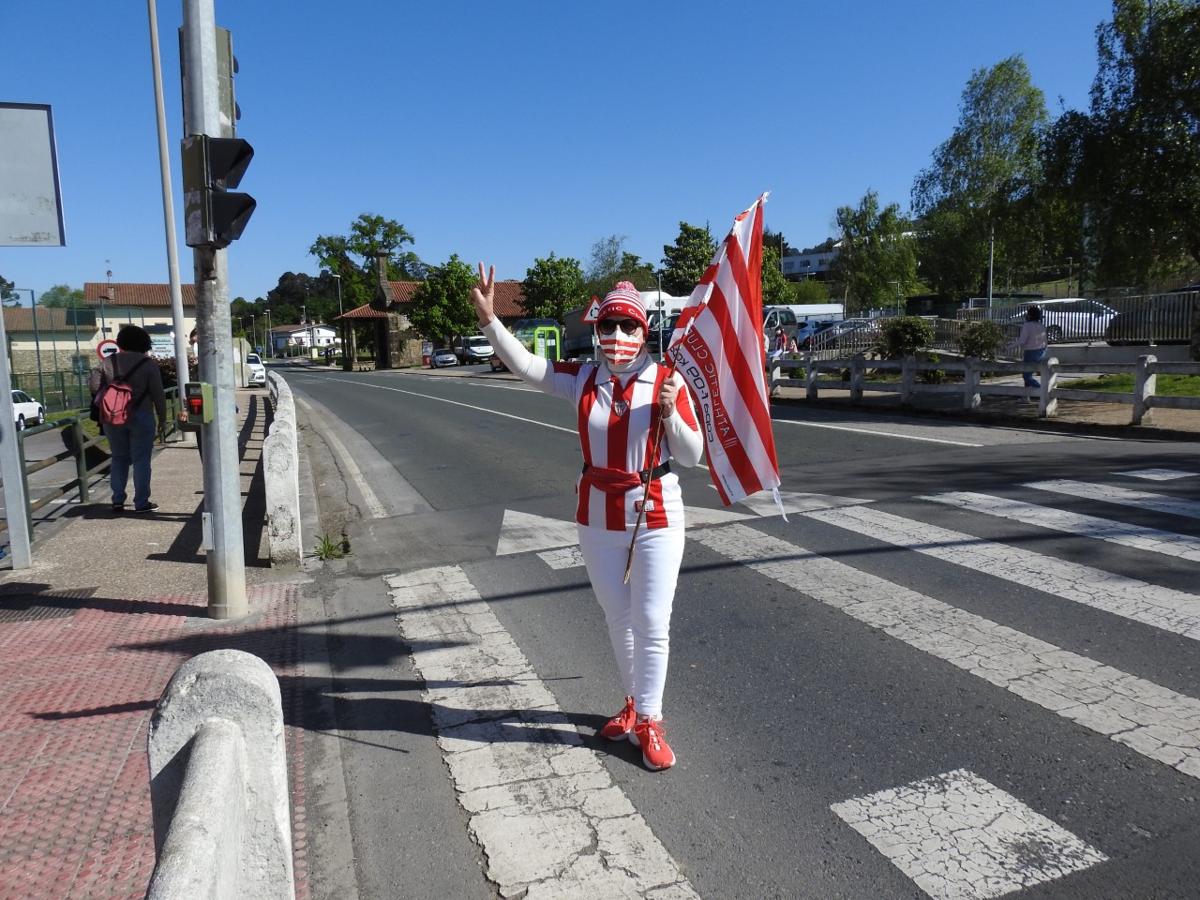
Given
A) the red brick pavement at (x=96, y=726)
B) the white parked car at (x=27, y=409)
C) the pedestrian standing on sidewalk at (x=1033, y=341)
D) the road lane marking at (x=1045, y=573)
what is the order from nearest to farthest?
the red brick pavement at (x=96, y=726), the road lane marking at (x=1045, y=573), the pedestrian standing on sidewalk at (x=1033, y=341), the white parked car at (x=27, y=409)

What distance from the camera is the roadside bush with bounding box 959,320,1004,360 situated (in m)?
18.6

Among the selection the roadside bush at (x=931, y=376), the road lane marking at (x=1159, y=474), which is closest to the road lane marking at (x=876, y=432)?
the road lane marking at (x=1159, y=474)

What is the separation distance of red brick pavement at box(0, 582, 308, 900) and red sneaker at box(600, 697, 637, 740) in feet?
4.41

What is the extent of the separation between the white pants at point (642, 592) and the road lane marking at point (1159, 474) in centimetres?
736

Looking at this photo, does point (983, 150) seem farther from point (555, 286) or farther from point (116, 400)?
point (116, 400)

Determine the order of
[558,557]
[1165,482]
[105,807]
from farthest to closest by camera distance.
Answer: [1165,482], [558,557], [105,807]

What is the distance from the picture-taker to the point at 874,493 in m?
9.25

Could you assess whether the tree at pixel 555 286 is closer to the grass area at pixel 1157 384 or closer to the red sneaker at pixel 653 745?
the grass area at pixel 1157 384

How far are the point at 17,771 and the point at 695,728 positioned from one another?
2.99 metres

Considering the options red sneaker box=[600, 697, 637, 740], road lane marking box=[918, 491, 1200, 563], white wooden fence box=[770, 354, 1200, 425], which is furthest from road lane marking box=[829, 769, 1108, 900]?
white wooden fence box=[770, 354, 1200, 425]

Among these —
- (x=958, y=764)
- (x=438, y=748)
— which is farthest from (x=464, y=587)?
(x=958, y=764)

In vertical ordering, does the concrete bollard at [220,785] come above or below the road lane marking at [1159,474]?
above

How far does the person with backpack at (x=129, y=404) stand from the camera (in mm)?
9125

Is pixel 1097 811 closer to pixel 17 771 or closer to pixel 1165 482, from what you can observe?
pixel 17 771
